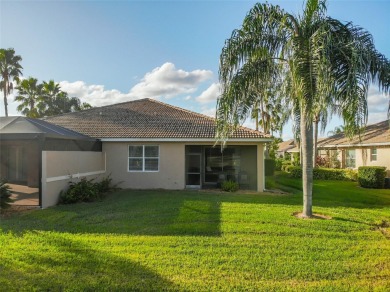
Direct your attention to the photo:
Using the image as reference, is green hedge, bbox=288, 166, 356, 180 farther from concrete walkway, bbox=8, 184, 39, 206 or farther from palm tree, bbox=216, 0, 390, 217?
concrete walkway, bbox=8, 184, 39, 206

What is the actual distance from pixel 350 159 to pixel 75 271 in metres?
26.3

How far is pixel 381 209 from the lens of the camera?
11.5 meters

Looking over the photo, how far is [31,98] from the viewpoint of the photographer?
111 feet

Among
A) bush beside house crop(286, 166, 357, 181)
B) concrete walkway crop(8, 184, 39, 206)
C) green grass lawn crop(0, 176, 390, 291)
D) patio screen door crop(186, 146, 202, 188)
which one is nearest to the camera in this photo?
green grass lawn crop(0, 176, 390, 291)

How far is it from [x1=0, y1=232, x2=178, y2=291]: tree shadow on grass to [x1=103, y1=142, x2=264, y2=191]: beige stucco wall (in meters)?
9.57

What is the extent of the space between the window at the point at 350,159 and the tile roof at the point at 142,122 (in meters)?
14.0

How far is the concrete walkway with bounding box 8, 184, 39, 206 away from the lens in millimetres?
11180

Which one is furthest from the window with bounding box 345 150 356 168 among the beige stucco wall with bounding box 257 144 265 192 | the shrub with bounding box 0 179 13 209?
the shrub with bounding box 0 179 13 209

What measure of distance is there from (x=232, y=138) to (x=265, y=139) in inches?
74.1

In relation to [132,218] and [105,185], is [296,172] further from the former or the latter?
[132,218]

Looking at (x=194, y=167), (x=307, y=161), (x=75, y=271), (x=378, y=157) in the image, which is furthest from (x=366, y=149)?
(x=75, y=271)

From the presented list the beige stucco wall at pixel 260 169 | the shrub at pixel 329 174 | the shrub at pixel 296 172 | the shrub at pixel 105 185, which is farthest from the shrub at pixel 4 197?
the shrub at pixel 329 174

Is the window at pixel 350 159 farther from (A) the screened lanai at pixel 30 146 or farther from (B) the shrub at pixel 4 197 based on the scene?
(B) the shrub at pixel 4 197

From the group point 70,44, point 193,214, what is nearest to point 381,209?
point 193,214
